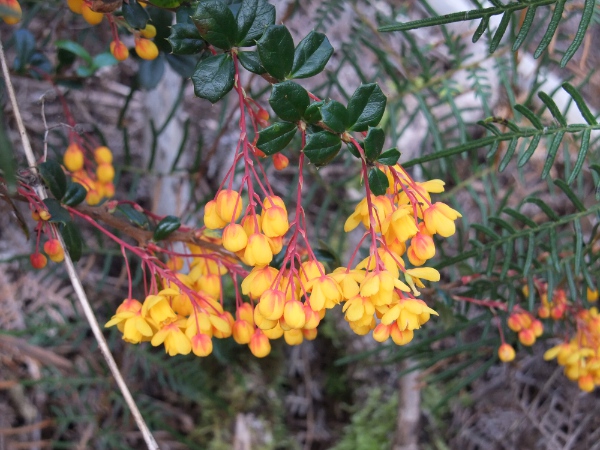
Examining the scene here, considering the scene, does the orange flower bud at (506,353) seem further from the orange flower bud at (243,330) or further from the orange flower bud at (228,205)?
the orange flower bud at (228,205)

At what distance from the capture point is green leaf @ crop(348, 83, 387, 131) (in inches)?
26.8

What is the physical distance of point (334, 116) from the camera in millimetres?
663

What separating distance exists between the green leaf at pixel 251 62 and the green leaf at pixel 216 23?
2 cm

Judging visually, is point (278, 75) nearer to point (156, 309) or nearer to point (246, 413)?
point (156, 309)

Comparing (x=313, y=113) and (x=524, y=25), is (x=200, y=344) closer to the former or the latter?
(x=313, y=113)

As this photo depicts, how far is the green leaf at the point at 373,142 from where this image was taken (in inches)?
26.0

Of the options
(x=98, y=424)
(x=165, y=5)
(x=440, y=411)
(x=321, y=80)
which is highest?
(x=165, y=5)

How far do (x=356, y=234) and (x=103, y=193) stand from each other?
1054 millimetres

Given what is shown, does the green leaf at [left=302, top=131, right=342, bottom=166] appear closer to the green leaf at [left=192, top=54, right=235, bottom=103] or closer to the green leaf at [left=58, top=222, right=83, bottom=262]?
the green leaf at [left=192, top=54, right=235, bottom=103]

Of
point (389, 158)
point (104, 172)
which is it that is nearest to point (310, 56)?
point (389, 158)

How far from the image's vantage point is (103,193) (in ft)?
3.88

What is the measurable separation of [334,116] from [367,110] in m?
0.05

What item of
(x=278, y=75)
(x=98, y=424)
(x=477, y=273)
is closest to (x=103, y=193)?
(x=278, y=75)

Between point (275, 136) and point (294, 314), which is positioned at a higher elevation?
point (275, 136)
